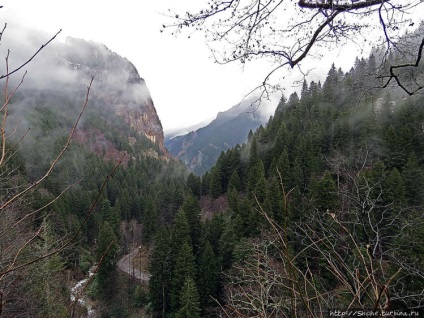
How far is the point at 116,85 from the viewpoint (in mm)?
128000

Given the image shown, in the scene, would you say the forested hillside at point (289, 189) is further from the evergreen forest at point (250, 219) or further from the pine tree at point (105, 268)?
the pine tree at point (105, 268)

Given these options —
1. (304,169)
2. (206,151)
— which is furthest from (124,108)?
(304,169)

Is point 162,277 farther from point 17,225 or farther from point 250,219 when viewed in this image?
point 17,225

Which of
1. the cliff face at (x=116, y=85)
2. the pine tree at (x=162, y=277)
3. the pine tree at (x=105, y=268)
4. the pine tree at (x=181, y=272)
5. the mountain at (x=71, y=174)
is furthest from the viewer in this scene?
the cliff face at (x=116, y=85)

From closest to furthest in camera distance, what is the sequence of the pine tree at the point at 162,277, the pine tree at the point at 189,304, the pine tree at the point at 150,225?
1. the pine tree at the point at 189,304
2. the pine tree at the point at 162,277
3. the pine tree at the point at 150,225

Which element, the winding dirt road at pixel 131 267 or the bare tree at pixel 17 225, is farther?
the winding dirt road at pixel 131 267

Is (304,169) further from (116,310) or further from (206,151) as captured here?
(206,151)

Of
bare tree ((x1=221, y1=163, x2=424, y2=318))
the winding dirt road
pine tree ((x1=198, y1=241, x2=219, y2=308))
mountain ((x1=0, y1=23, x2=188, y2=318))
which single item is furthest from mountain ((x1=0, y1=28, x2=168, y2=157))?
bare tree ((x1=221, y1=163, x2=424, y2=318))

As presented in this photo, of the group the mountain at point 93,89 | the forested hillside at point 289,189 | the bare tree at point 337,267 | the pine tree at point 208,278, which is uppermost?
the mountain at point 93,89

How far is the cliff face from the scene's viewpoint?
121 m

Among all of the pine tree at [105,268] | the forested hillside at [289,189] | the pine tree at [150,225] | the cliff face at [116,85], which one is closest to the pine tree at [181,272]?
the forested hillside at [289,189]

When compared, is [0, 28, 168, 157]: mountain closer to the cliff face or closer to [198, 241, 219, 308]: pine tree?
the cliff face

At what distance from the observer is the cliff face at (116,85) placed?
121375 mm

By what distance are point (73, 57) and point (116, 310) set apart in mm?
131682
